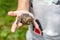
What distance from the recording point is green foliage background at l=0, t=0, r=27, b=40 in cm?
224

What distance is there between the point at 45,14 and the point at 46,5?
51mm

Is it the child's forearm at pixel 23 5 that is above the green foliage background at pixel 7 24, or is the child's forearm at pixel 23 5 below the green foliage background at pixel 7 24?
above

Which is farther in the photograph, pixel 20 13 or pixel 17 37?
pixel 17 37

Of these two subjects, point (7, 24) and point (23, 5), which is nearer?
point (23, 5)

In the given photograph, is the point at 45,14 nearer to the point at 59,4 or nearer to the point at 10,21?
the point at 59,4

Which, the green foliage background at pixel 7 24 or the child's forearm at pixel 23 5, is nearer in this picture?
the child's forearm at pixel 23 5

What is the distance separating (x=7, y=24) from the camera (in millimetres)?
2398

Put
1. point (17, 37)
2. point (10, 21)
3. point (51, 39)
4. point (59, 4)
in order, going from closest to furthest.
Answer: point (59, 4) < point (51, 39) < point (17, 37) < point (10, 21)

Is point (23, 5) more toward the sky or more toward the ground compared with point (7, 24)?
more toward the sky

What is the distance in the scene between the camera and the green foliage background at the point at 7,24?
2.24 meters

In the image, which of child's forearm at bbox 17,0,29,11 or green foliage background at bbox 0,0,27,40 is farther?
green foliage background at bbox 0,0,27,40

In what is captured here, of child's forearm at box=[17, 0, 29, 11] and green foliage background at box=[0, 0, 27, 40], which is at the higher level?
child's forearm at box=[17, 0, 29, 11]

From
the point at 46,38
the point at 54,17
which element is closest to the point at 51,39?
the point at 46,38

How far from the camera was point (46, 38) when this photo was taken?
1165 millimetres
